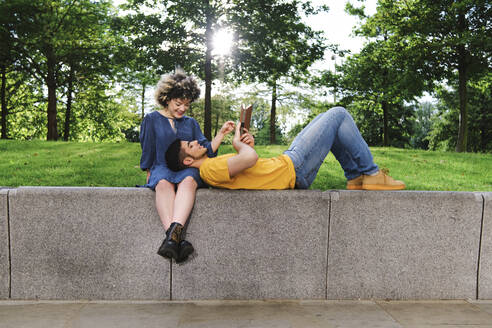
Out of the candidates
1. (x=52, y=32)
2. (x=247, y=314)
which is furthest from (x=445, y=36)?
(x=247, y=314)

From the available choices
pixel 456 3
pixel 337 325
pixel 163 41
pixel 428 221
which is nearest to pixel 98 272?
pixel 337 325

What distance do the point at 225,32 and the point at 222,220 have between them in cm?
1231

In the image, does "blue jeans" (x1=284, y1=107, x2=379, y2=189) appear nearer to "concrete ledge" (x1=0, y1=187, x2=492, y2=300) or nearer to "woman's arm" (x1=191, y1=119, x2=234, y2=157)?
"concrete ledge" (x1=0, y1=187, x2=492, y2=300)

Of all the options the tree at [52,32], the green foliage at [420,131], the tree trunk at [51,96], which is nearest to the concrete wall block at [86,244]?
the tree at [52,32]

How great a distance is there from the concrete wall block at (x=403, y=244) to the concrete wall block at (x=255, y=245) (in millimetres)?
155

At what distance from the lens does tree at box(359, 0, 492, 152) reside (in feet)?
48.0

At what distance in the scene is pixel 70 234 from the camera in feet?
10.0

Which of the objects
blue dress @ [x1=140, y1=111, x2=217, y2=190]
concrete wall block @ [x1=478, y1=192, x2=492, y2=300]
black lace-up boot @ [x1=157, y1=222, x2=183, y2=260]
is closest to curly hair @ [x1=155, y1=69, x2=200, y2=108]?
blue dress @ [x1=140, y1=111, x2=217, y2=190]

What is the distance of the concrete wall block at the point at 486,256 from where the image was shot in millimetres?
3125

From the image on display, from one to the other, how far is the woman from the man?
16 cm

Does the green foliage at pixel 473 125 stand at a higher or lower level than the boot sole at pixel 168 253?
higher

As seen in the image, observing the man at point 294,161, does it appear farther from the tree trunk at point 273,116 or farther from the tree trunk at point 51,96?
the tree trunk at point 273,116

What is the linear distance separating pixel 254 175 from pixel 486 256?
192 cm

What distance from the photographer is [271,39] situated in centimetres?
1380
